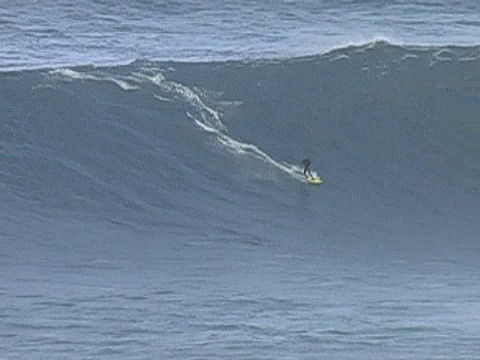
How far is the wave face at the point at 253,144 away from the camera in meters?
24.4

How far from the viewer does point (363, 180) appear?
25844 millimetres

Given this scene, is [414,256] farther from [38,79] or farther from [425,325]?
[38,79]

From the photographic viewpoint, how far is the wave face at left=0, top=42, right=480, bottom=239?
24.4 metres

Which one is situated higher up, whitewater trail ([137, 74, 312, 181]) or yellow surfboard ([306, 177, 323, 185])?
whitewater trail ([137, 74, 312, 181])

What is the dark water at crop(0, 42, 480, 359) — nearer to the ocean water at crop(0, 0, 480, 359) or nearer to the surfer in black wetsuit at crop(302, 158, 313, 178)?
the ocean water at crop(0, 0, 480, 359)

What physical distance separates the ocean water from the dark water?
36mm

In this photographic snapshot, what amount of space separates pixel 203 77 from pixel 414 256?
6.82 m

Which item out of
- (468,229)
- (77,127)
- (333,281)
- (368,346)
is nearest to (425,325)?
(368,346)

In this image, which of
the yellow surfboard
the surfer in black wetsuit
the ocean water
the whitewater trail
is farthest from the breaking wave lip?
the yellow surfboard

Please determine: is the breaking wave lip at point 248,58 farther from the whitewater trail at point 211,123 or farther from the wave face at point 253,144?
the whitewater trail at point 211,123

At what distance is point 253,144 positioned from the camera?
26562 millimetres

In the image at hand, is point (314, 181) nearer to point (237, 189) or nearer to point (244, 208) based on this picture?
point (237, 189)

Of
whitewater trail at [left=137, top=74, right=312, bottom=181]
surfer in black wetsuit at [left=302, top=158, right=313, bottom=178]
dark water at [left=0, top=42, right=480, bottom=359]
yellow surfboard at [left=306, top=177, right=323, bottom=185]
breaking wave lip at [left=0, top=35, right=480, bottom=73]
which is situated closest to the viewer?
dark water at [left=0, top=42, right=480, bottom=359]

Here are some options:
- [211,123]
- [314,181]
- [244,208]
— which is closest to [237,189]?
[244,208]
